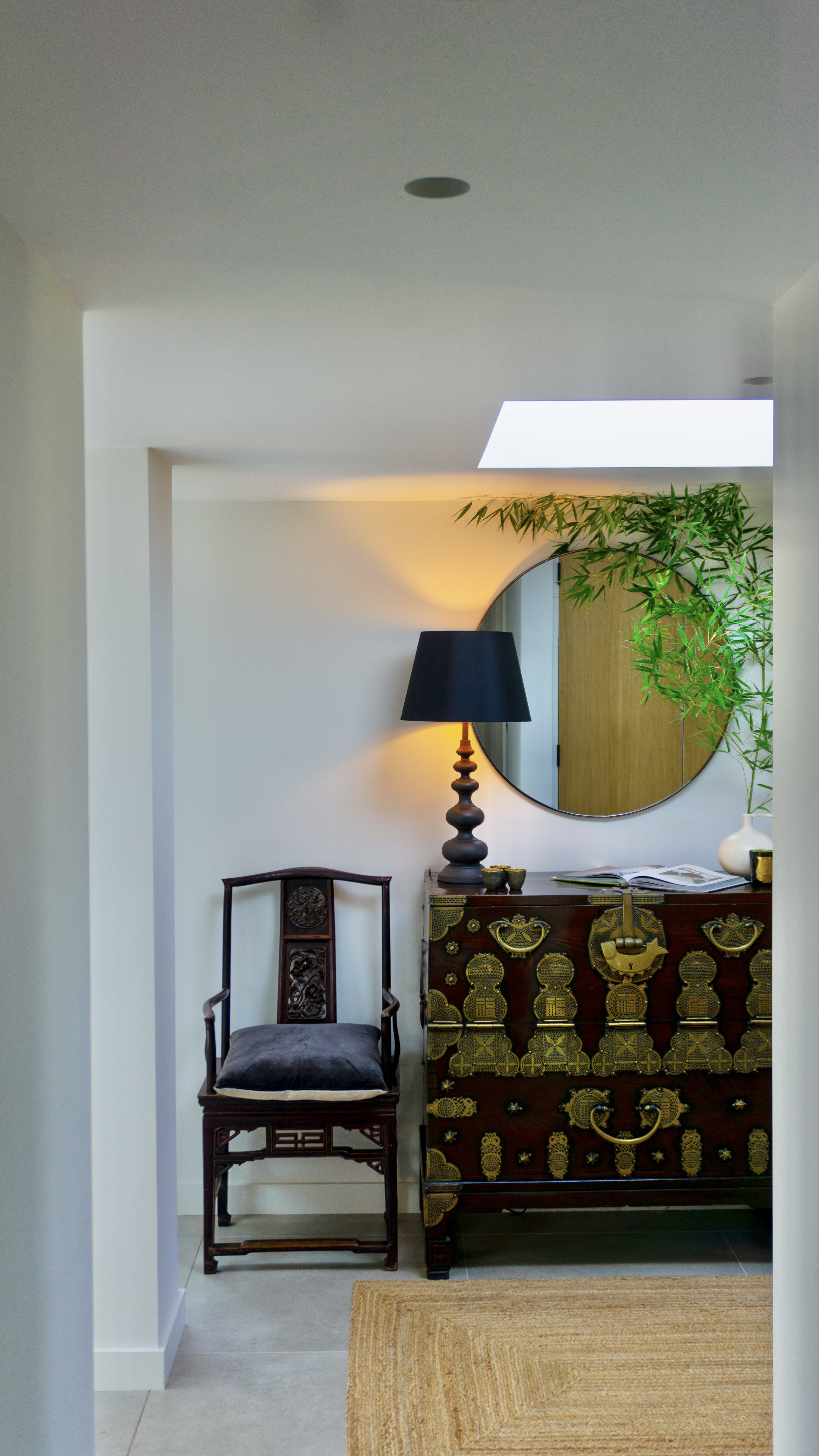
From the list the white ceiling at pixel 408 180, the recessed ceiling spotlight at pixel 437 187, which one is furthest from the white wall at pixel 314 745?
the recessed ceiling spotlight at pixel 437 187

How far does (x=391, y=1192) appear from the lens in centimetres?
331

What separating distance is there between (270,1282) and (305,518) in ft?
7.99

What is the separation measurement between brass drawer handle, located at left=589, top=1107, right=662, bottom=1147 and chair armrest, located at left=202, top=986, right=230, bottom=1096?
1139 mm

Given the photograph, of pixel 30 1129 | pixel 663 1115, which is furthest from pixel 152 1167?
pixel 663 1115

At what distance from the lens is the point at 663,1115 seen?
330 centimetres

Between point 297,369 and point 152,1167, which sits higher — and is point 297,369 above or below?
above

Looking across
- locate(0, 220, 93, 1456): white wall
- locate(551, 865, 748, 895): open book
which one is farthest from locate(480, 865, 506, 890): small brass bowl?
locate(0, 220, 93, 1456): white wall

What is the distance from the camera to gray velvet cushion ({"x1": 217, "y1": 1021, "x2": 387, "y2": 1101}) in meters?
3.24

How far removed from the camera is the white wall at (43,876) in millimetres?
1556

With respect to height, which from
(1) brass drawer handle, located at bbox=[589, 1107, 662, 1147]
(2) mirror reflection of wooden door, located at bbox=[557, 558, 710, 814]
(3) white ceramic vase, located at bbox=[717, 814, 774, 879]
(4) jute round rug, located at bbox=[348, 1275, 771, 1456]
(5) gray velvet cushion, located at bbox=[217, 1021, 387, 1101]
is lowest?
(4) jute round rug, located at bbox=[348, 1275, 771, 1456]

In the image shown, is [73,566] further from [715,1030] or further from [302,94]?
[715,1030]

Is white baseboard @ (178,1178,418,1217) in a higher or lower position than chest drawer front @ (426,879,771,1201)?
lower

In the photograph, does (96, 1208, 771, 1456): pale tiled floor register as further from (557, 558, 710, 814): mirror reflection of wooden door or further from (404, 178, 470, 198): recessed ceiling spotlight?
(404, 178, 470, 198): recessed ceiling spotlight

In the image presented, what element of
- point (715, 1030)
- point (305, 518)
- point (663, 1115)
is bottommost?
point (663, 1115)
